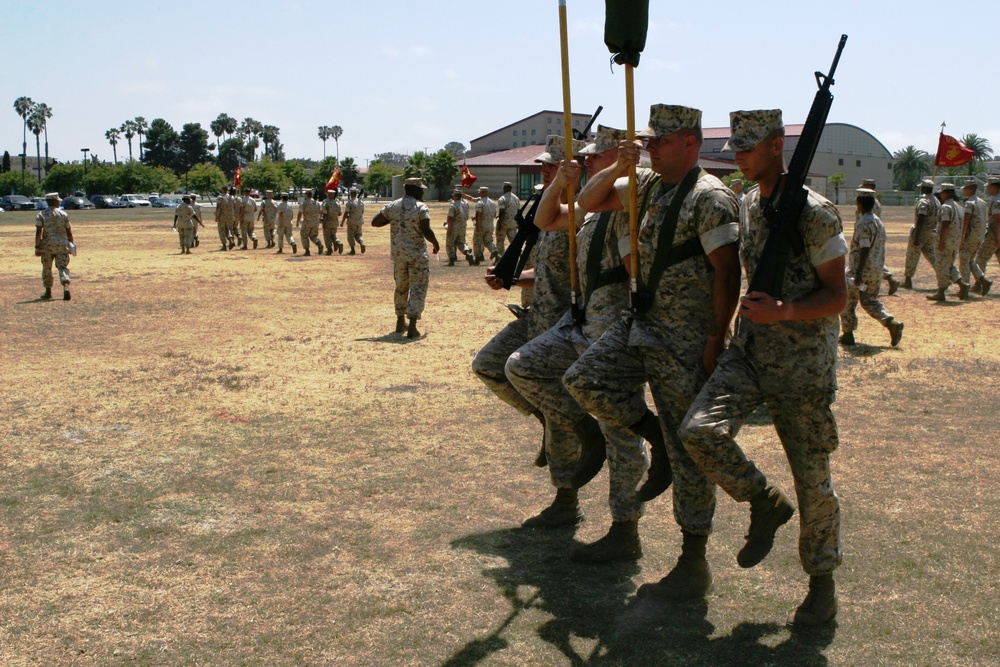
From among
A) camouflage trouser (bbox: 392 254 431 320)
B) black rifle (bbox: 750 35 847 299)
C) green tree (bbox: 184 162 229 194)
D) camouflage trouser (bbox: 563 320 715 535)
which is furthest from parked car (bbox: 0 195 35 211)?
black rifle (bbox: 750 35 847 299)

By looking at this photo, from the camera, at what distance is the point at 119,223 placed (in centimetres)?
5144

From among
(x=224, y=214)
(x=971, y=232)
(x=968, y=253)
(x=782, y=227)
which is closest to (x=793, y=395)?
(x=782, y=227)

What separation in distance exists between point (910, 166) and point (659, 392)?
118806 mm

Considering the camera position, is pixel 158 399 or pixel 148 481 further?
pixel 158 399

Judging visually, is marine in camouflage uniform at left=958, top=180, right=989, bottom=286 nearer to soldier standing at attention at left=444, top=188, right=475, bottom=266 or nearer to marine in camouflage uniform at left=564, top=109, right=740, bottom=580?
soldier standing at attention at left=444, top=188, right=475, bottom=266

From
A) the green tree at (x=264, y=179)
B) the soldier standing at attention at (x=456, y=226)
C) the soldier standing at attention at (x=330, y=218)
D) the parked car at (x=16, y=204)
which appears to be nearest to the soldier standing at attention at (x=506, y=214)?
the soldier standing at attention at (x=456, y=226)

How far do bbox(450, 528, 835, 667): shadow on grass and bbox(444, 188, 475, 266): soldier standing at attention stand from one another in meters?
19.1

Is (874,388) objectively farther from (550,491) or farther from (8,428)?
(8,428)

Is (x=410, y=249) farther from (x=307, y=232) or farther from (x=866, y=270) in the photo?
(x=307, y=232)

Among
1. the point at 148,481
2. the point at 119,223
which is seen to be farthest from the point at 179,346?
the point at 119,223

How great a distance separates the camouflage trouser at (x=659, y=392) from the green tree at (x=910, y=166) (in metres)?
116

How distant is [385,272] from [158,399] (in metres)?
13.7

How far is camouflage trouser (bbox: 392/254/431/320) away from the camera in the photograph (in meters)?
12.7

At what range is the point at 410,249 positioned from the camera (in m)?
12.7
